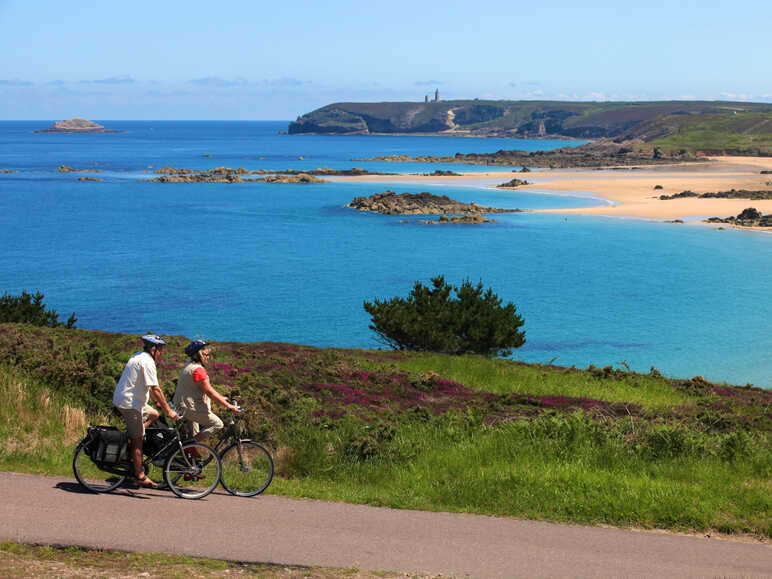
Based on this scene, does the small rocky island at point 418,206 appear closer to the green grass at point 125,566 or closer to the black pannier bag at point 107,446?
the black pannier bag at point 107,446

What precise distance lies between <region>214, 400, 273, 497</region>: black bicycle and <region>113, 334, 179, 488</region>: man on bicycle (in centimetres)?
90

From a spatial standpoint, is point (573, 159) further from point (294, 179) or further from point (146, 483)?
point (146, 483)

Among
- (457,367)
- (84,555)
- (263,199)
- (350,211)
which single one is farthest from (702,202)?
(84,555)

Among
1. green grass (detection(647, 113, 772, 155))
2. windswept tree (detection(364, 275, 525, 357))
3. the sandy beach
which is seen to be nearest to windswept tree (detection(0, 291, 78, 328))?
windswept tree (detection(364, 275, 525, 357))

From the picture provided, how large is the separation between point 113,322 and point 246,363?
22.4m

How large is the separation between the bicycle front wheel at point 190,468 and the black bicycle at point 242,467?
0.70ft

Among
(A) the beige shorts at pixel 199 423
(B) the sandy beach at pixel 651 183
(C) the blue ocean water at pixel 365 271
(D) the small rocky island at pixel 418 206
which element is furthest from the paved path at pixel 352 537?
(B) the sandy beach at pixel 651 183

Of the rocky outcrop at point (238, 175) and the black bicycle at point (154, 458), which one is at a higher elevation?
the rocky outcrop at point (238, 175)

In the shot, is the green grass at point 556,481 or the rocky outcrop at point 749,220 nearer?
the green grass at point 556,481

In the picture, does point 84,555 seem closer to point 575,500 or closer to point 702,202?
point 575,500

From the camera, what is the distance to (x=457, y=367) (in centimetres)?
2070

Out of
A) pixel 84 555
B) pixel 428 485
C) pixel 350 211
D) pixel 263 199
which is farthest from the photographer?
pixel 263 199

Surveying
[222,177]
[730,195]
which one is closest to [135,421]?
[730,195]

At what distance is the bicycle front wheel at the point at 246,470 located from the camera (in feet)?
30.9
